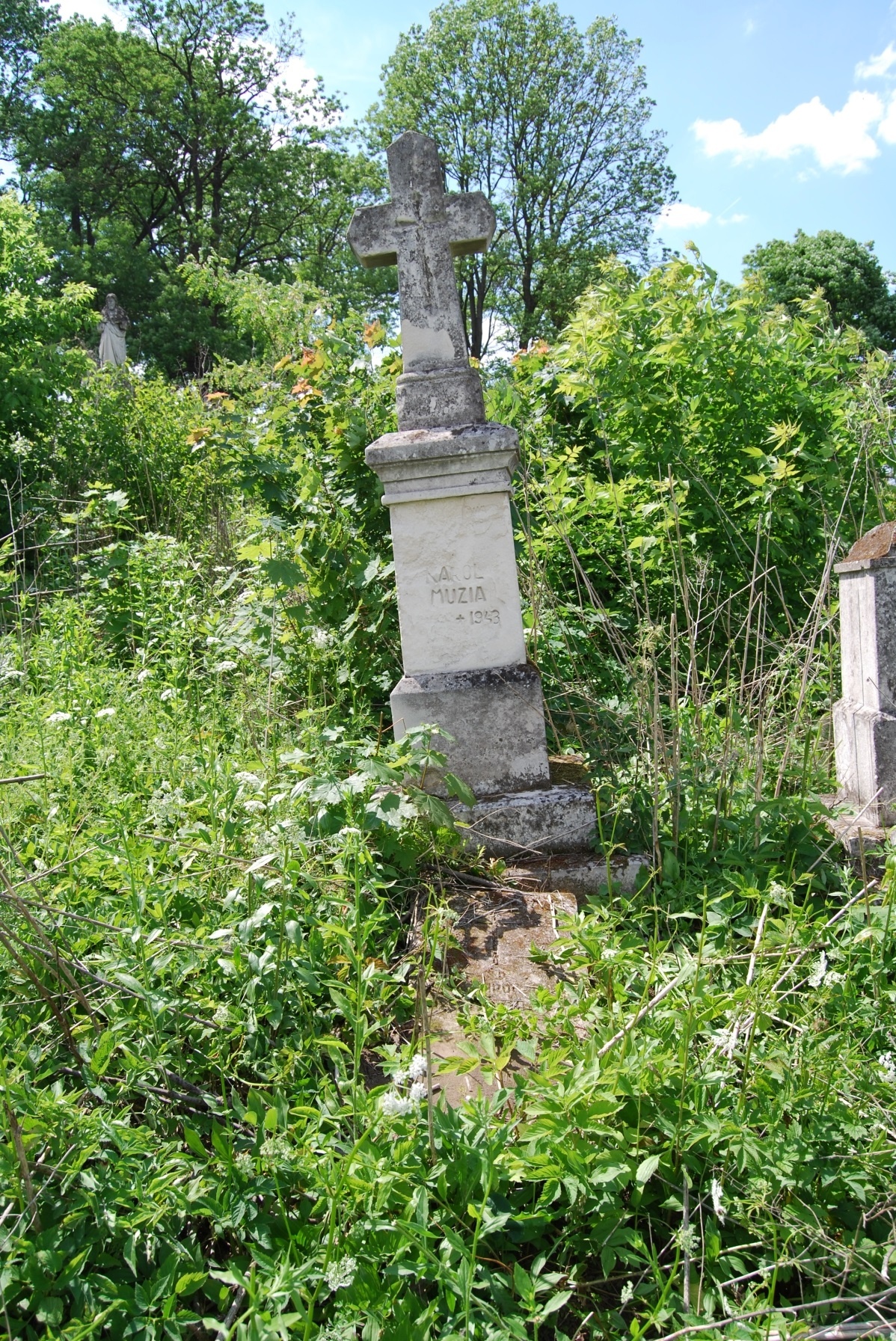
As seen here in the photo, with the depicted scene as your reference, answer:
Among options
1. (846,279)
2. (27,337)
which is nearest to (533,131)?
(846,279)

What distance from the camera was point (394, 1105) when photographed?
145 cm

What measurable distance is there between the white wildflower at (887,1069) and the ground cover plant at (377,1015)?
19 mm

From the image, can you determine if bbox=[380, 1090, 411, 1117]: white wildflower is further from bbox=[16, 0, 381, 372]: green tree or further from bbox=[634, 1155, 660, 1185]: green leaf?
bbox=[16, 0, 381, 372]: green tree

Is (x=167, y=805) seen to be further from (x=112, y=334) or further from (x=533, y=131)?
(x=533, y=131)

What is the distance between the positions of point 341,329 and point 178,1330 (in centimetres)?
447

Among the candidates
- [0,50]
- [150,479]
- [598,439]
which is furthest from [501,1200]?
[0,50]

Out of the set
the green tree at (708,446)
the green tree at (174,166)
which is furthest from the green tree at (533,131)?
the green tree at (708,446)

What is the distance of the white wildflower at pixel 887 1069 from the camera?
162cm

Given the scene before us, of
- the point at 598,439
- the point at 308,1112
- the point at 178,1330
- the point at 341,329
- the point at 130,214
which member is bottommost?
the point at 178,1330

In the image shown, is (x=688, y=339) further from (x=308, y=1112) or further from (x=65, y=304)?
(x=65, y=304)

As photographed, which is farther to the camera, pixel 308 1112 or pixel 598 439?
pixel 598 439

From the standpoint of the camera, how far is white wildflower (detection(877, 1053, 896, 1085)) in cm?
162

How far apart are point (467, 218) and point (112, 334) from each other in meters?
13.1

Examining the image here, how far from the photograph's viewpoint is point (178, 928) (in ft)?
7.20
